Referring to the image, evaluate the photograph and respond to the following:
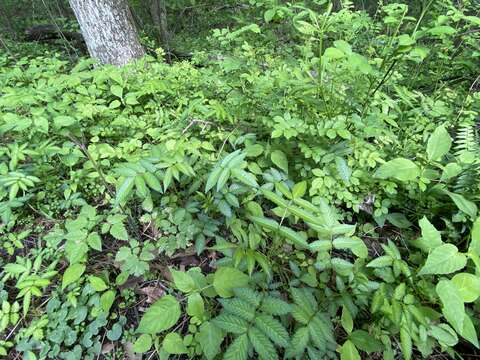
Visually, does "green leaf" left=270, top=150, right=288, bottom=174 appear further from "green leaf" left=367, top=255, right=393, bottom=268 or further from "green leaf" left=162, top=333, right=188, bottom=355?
"green leaf" left=162, top=333, right=188, bottom=355

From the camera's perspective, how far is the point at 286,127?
1764 mm

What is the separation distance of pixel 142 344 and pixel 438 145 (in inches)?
78.9

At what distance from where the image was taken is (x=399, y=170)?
1.81 metres

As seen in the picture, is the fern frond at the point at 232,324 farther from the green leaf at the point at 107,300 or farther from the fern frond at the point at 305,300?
the green leaf at the point at 107,300

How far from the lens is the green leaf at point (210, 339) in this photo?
131cm

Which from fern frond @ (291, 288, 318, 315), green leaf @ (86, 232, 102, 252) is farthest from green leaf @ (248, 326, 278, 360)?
green leaf @ (86, 232, 102, 252)

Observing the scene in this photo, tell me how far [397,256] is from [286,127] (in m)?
0.90

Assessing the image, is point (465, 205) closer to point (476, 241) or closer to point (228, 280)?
point (476, 241)

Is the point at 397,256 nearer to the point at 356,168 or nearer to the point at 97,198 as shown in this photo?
the point at 356,168

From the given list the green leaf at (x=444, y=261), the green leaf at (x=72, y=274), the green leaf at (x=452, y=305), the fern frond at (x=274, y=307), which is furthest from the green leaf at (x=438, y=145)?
the green leaf at (x=72, y=274)

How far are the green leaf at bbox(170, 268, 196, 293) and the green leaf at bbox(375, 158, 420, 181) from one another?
1210 mm

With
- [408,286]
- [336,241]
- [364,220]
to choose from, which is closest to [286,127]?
[336,241]

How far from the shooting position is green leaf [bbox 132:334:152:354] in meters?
1.51

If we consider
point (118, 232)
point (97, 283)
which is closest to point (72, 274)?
point (97, 283)
